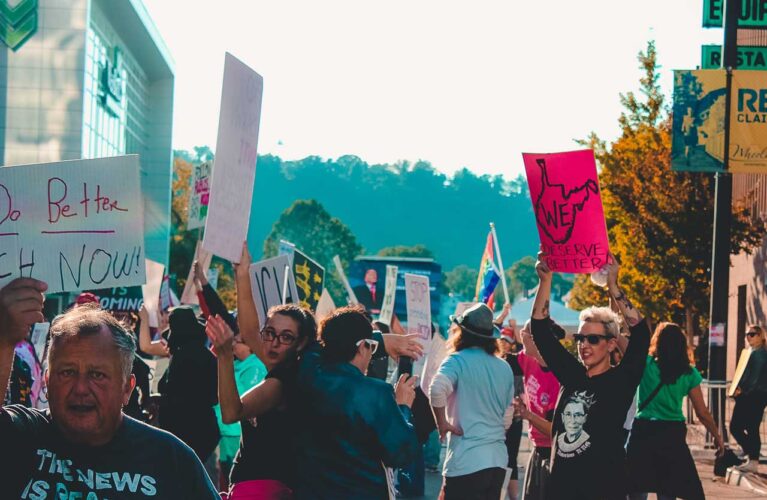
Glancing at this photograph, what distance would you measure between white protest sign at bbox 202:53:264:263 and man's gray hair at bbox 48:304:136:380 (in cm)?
171

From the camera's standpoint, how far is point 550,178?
24.7ft

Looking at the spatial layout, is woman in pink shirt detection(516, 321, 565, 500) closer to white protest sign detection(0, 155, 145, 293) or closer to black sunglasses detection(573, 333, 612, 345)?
black sunglasses detection(573, 333, 612, 345)

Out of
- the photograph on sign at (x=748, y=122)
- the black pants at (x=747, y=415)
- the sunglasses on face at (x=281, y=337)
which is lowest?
the black pants at (x=747, y=415)

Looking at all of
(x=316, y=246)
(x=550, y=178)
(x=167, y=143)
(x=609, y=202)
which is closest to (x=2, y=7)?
(x=609, y=202)

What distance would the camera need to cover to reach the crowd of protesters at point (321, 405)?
10.3 feet

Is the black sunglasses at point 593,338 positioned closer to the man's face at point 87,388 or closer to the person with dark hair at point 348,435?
the person with dark hair at point 348,435

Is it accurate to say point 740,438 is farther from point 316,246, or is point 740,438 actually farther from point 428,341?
point 316,246

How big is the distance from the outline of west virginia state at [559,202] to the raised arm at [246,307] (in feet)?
8.06

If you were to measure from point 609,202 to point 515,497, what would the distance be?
18.4m

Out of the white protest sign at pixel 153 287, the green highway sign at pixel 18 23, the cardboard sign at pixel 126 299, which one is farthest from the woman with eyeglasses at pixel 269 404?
the green highway sign at pixel 18 23

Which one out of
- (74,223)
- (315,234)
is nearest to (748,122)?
(74,223)

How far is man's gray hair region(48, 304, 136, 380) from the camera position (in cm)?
323

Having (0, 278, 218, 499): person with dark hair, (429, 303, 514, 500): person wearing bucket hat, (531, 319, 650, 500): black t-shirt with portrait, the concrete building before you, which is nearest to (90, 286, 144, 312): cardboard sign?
(429, 303, 514, 500): person wearing bucket hat

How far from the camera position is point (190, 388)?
7.89 meters
